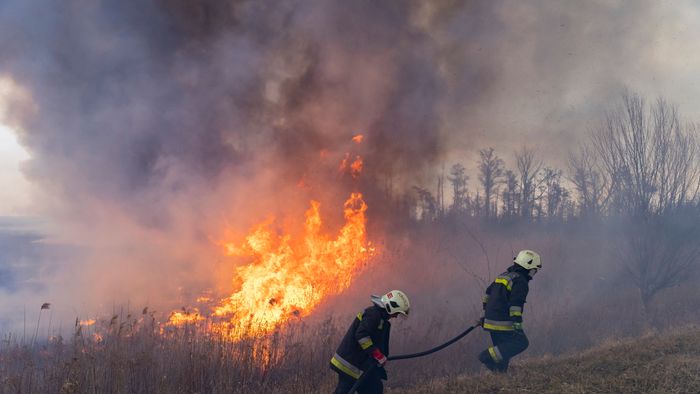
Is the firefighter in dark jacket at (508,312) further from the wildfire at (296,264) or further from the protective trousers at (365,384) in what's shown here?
the wildfire at (296,264)

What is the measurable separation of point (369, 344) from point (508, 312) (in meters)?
2.86

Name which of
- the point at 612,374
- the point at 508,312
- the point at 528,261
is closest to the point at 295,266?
the point at 508,312

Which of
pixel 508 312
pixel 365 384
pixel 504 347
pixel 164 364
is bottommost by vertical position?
pixel 365 384

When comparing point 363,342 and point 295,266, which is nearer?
point 363,342

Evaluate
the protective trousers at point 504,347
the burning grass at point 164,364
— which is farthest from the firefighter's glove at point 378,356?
the burning grass at point 164,364

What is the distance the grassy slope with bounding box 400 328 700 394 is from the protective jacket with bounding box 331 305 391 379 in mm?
1798

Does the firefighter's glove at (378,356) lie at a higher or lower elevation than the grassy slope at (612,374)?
higher

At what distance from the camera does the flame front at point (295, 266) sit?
12117mm

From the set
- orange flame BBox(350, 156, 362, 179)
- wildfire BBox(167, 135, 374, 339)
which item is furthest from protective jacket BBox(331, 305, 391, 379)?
orange flame BBox(350, 156, 362, 179)

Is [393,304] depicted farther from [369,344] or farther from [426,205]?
[426,205]

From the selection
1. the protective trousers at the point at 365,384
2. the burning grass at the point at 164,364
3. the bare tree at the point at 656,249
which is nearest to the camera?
the protective trousers at the point at 365,384

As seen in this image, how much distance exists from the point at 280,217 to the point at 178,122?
498cm

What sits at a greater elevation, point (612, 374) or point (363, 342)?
point (363, 342)

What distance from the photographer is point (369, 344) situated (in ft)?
17.0
